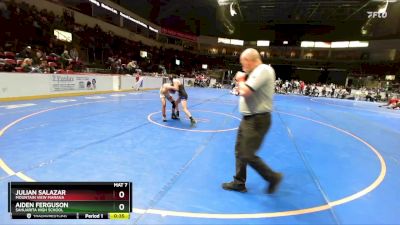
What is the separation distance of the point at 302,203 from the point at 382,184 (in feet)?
6.26

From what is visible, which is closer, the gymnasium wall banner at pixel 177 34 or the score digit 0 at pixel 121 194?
the score digit 0 at pixel 121 194

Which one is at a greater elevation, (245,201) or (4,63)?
(4,63)

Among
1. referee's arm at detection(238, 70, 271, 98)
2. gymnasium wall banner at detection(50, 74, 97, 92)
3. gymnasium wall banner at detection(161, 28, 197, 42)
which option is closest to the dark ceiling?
gymnasium wall banner at detection(161, 28, 197, 42)

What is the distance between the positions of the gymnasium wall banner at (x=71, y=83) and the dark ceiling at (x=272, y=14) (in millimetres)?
17882

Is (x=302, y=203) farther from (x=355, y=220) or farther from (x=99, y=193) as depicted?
(x=99, y=193)

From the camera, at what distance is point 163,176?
4.32 meters

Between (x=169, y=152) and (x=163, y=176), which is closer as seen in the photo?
(x=163, y=176)

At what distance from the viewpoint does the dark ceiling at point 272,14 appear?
3034 cm

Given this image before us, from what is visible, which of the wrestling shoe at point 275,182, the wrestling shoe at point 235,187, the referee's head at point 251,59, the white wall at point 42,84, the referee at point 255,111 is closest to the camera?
the referee at point 255,111

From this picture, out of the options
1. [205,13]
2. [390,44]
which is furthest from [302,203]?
[390,44]

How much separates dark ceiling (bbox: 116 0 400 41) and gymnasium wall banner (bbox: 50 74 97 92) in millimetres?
17882

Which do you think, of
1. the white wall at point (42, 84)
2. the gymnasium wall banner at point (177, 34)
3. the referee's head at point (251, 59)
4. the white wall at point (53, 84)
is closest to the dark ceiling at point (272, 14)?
the gymnasium wall banner at point (177, 34)

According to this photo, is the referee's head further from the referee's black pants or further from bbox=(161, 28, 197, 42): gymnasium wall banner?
bbox=(161, 28, 197, 42): gymnasium wall banner
